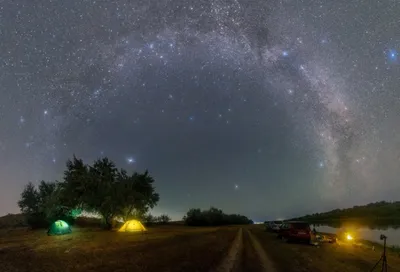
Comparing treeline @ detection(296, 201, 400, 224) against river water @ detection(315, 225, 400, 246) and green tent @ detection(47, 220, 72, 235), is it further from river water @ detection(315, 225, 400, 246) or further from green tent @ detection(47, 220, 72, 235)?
green tent @ detection(47, 220, 72, 235)

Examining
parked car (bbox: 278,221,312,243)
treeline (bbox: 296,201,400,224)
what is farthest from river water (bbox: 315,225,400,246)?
treeline (bbox: 296,201,400,224)

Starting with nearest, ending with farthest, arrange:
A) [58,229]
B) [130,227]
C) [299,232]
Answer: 1. [299,232]
2. [58,229]
3. [130,227]

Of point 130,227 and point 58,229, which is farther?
point 130,227

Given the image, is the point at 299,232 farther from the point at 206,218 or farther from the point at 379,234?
the point at 206,218

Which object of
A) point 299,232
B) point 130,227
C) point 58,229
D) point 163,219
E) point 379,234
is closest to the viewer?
point 299,232

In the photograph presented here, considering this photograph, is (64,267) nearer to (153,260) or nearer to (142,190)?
(153,260)

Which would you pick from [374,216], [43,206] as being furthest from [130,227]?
[374,216]

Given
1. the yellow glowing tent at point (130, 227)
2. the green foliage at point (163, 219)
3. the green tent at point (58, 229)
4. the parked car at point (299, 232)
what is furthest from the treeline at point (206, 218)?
the parked car at point (299, 232)

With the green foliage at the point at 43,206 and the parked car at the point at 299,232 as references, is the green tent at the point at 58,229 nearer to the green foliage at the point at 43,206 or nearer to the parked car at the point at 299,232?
the green foliage at the point at 43,206

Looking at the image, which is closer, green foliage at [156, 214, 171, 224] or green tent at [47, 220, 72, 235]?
green tent at [47, 220, 72, 235]

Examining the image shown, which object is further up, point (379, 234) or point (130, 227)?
point (130, 227)

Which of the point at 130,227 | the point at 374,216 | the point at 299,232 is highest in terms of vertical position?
the point at 130,227

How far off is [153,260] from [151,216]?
74.6 metres

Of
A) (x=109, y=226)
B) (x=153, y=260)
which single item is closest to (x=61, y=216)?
(x=109, y=226)
